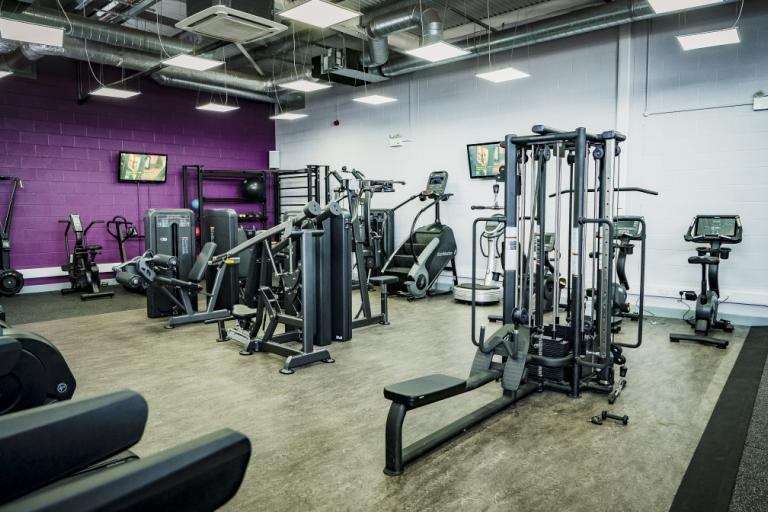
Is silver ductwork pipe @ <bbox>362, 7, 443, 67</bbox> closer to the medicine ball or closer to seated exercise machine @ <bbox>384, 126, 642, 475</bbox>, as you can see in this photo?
seated exercise machine @ <bbox>384, 126, 642, 475</bbox>

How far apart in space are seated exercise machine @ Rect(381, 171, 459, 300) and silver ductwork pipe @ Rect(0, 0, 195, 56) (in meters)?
4.28

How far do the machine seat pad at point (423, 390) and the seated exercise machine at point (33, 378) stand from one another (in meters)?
1.46

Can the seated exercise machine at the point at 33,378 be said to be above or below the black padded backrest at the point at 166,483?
below

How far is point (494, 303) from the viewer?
773cm

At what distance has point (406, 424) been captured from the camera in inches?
132

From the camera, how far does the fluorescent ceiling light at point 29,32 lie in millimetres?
5000

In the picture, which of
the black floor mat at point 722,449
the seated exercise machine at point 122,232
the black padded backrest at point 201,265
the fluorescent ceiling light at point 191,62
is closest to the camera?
the black floor mat at point 722,449

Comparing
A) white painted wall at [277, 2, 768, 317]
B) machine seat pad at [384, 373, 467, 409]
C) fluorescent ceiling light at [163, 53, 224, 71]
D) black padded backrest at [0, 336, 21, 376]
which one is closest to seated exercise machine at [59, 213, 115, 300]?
fluorescent ceiling light at [163, 53, 224, 71]

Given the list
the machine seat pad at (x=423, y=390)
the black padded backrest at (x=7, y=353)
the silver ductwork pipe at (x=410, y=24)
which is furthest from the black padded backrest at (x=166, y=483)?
the silver ductwork pipe at (x=410, y=24)

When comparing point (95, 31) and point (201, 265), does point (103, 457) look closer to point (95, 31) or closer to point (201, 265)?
point (201, 265)

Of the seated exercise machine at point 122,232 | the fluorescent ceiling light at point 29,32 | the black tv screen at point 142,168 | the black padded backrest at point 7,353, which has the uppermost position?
the fluorescent ceiling light at point 29,32

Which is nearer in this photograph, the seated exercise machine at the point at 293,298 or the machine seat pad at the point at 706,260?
the seated exercise machine at the point at 293,298

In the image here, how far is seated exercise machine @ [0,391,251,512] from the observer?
2.57 feet

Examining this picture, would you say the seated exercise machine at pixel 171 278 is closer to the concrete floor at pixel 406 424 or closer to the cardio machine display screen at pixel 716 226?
the concrete floor at pixel 406 424
